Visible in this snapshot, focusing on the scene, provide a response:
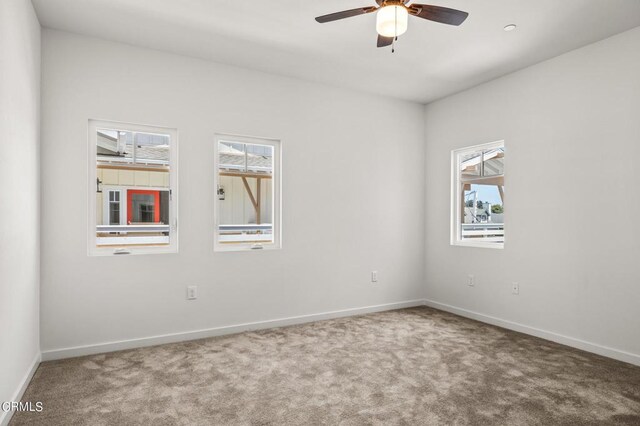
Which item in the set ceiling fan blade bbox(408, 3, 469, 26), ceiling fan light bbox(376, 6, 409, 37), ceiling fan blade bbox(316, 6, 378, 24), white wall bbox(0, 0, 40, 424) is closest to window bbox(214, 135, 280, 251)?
white wall bbox(0, 0, 40, 424)

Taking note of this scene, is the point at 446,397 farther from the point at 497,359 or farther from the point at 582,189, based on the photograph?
the point at 582,189

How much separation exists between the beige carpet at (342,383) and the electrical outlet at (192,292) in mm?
428

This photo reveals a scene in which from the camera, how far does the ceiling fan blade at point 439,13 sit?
2267 mm

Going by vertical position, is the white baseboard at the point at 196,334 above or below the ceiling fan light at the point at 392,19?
below

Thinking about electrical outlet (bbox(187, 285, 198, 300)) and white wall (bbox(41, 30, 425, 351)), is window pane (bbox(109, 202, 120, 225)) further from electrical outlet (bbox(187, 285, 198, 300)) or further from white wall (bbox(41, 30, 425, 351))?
electrical outlet (bbox(187, 285, 198, 300))

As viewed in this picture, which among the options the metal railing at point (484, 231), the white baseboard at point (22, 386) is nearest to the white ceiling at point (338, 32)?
the metal railing at point (484, 231)

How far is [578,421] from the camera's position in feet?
7.22

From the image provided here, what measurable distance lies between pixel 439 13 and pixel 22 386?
361 cm

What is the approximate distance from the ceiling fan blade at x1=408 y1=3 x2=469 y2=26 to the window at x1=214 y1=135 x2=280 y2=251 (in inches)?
86.1

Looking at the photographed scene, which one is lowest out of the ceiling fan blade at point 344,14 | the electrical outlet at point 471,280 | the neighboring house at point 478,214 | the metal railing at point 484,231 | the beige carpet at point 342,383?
the beige carpet at point 342,383

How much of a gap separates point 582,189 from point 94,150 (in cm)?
442

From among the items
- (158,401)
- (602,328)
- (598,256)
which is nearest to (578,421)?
(602,328)

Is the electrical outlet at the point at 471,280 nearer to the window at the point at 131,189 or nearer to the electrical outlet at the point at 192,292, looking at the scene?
the electrical outlet at the point at 192,292

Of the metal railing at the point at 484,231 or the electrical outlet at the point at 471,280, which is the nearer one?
the metal railing at the point at 484,231
